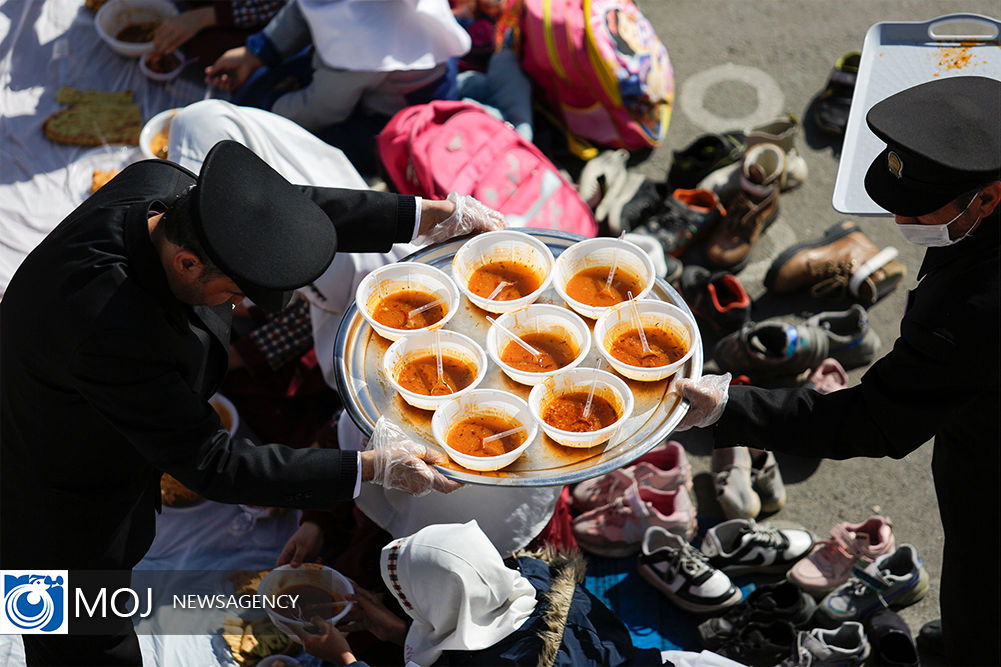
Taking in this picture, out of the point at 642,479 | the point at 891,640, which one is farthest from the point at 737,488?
the point at 891,640

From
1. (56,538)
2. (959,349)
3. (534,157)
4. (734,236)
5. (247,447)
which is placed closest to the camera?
(959,349)

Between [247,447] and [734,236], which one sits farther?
[734,236]

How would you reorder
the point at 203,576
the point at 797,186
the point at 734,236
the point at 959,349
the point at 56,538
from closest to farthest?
the point at 959,349, the point at 56,538, the point at 203,576, the point at 734,236, the point at 797,186

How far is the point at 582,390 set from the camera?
8.36 feet

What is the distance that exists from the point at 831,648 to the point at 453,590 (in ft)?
4.75

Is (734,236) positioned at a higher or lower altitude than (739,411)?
lower

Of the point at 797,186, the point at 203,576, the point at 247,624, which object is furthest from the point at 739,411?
the point at 797,186

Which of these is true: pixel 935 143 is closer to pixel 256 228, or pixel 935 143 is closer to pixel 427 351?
pixel 427 351

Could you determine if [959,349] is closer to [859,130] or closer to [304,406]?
[859,130]

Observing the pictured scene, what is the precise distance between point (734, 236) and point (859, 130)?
5.37ft

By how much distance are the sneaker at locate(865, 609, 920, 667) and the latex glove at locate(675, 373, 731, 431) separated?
1.20 metres

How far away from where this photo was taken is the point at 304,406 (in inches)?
142

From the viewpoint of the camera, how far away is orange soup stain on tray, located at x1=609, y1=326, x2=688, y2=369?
8.51 feet

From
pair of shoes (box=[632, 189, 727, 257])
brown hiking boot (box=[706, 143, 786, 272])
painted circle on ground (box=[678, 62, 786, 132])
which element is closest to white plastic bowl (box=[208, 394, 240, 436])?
pair of shoes (box=[632, 189, 727, 257])
